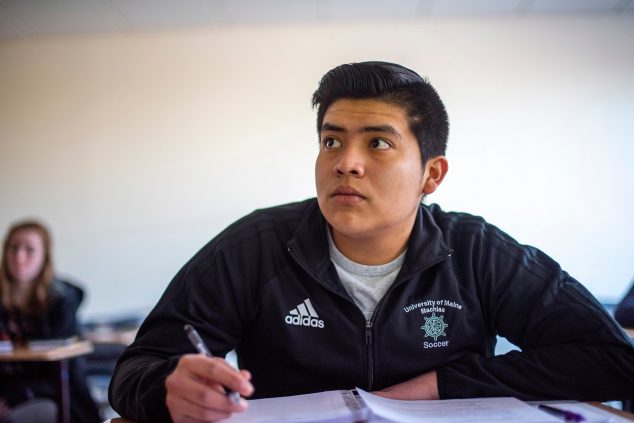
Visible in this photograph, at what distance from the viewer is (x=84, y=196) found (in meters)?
5.13

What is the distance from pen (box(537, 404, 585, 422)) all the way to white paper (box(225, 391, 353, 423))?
13.0 inches

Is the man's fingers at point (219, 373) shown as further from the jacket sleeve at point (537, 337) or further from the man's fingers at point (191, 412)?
the jacket sleeve at point (537, 337)

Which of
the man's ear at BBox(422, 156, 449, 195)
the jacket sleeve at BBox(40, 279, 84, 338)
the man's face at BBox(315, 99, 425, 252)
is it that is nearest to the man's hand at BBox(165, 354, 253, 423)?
the man's face at BBox(315, 99, 425, 252)

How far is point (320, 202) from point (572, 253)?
3907 mm

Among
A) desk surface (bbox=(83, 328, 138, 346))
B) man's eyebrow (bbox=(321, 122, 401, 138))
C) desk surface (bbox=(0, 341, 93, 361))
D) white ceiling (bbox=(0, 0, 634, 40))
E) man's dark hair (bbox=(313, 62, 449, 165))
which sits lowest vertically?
desk surface (bbox=(83, 328, 138, 346))

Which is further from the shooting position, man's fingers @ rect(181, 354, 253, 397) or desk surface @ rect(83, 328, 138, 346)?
desk surface @ rect(83, 328, 138, 346)

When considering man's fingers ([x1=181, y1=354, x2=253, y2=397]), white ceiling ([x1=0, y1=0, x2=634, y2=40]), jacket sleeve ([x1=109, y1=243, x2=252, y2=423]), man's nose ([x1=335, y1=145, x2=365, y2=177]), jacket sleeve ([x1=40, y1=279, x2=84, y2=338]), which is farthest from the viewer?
white ceiling ([x1=0, y1=0, x2=634, y2=40])

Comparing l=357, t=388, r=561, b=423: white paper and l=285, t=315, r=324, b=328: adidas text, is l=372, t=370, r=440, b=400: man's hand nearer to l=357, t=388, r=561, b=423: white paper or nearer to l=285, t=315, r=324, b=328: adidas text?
l=357, t=388, r=561, b=423: white paper

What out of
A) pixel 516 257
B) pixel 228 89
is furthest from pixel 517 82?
pixel 516 257

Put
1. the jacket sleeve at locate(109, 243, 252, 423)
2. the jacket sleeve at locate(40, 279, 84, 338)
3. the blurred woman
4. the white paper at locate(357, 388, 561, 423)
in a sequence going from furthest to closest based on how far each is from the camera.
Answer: the jacket sleeve at locate(40, 279, 84, 338) < the blurred woman < the jacket sleeve at locate(109, 243, 252, 423) < the white paper at locate(357, 388, 561, 423)

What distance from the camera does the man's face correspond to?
1.20 meters

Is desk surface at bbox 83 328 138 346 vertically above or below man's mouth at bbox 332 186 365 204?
below

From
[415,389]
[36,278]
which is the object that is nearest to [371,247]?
[415,389]

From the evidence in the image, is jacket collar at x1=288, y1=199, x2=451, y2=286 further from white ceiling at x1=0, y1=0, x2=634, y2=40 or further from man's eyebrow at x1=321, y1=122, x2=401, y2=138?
white ceiling at x1=0, y1=0, x2=634, y2=40
